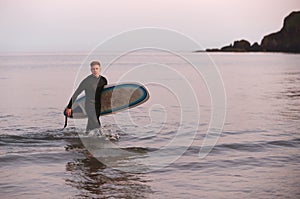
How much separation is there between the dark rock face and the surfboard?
528ft

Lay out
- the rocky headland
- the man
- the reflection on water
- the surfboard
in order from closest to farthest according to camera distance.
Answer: the reflection on water < the man < the surfboard < the rocky headland

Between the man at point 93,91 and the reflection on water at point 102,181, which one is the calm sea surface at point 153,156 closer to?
the reflection on water at point 102,181

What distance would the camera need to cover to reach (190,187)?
8.54 m

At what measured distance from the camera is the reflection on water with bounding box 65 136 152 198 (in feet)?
26.6

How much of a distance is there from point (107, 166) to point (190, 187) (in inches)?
88.7

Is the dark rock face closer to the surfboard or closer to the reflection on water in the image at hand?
the surfboard

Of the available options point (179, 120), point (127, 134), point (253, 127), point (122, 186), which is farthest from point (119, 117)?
point (122, 186)

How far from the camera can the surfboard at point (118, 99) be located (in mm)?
13195

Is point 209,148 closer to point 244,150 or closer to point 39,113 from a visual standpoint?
point 244,150

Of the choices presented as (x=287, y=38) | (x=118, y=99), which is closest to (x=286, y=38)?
(x=287, y=38)

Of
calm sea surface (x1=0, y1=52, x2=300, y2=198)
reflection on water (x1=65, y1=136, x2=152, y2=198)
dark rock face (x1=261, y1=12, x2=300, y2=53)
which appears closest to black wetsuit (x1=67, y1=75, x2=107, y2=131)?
calm sea surface (x1=0, y1=52, x2=300, y2=198)

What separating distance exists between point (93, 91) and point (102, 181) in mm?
3487

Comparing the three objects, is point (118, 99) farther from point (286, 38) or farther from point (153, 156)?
point (286, 38)

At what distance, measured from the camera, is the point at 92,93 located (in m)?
A: 11.9
